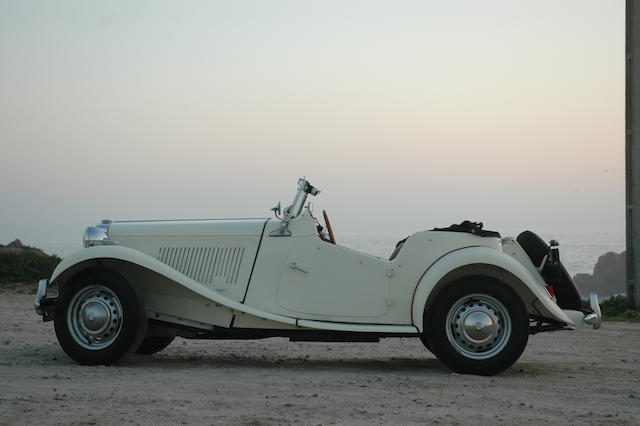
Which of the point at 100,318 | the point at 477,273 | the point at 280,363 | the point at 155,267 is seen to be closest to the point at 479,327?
the point at 477,273

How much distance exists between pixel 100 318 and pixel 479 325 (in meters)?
3.40

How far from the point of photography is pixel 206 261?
8438 mm

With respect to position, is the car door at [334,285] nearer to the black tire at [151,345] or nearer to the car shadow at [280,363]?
the car shadow at [280,363]

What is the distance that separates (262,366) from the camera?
8359 millimetres

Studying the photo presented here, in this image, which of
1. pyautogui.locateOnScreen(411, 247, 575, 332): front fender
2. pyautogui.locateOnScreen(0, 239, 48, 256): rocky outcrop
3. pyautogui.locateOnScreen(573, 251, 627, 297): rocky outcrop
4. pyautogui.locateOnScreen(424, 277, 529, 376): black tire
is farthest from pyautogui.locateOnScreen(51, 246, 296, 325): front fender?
pyautogui.locateOnScreen(573, 251, 627, 297): rocky outcrop

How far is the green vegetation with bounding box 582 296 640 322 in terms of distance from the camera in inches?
579

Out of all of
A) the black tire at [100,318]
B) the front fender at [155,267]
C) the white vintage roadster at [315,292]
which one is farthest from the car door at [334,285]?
the black tire at [100,318]

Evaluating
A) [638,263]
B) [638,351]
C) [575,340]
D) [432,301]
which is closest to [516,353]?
[432,301]

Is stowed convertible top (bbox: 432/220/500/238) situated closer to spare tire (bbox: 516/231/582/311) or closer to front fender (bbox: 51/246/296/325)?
spare tire (bbox: 516/231/582/311)

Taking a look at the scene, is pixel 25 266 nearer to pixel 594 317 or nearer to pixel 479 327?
pixel 479 327

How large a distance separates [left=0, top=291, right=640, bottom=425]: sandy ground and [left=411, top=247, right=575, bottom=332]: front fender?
577 millimetres

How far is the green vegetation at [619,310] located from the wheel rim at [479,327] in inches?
300

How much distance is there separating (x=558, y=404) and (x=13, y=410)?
383cm

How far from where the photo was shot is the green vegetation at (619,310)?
14.7 m
